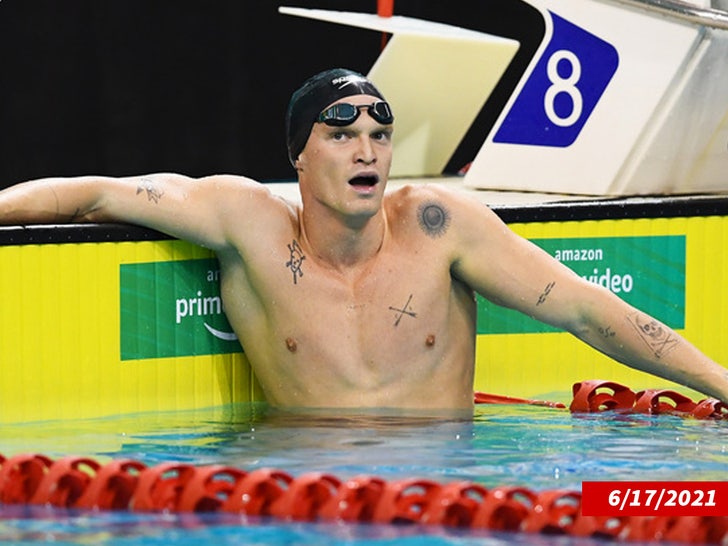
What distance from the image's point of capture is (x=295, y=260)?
A: 544 centimetres

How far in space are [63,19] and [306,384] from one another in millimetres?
3824

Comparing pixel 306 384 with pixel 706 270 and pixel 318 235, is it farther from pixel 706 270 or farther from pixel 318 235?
pixel 706 270

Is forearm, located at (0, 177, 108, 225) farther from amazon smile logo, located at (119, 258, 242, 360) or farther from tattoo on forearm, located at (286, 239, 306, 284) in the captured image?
tattoo on forearm, located at (286, 239, 306, 284)

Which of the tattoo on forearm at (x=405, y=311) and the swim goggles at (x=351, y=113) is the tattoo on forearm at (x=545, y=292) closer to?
the tattoo on forearm at (x=405, y=311)

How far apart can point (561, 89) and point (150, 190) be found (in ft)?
6.58

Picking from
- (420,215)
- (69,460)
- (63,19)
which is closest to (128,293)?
(420,215)

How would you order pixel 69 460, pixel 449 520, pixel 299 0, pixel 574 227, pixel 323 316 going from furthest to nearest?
pixel 299 0 → pixel 574 227 → pixel 323 316 → pixel 69 460 → pixel 449 520

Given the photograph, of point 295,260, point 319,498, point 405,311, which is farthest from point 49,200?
point 319,498

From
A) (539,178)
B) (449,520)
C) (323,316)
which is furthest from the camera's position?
(539,178)

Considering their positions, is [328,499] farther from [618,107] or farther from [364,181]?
[618,107]

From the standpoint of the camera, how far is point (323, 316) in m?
5.43

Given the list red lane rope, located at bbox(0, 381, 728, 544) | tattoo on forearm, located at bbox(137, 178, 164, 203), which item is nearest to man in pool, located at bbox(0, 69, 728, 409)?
tattoo on forearm, located at bbox(137, 178, 164, 203)

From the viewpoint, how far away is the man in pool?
17.7 feet

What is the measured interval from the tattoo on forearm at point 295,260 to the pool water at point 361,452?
414 mm
